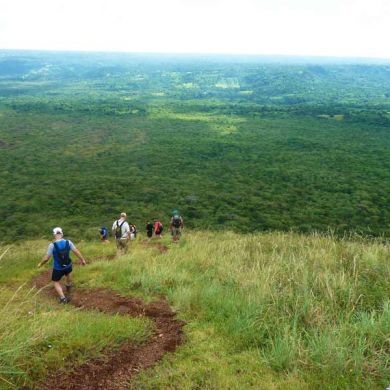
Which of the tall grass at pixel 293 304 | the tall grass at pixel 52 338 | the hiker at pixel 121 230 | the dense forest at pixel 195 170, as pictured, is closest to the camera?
the tall grass at pixel 52 338

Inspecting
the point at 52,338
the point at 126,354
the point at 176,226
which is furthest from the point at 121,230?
the point at 126,354

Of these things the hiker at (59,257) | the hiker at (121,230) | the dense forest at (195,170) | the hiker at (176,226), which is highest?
the hiker at (59,257)

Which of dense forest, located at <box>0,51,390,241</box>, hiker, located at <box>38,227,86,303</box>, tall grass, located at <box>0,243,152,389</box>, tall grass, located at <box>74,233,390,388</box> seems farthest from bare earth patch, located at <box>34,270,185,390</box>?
dense forest, located at <box>0,51,390,241</box>

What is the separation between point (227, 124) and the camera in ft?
319

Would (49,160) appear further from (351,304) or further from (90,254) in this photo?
(351,304)

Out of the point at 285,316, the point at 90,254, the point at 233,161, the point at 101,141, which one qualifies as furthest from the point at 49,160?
the point at 285,316

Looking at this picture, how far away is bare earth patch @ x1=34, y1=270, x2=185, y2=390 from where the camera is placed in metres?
4.66

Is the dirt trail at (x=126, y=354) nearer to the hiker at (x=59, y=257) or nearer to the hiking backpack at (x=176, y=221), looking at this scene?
the hiker at (x=59, y=257)

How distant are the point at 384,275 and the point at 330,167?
55.0 metres

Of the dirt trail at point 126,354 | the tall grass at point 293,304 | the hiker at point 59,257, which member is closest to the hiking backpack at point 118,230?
the tall grass at point 293,304

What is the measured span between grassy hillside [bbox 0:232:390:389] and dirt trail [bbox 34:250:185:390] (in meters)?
0.16

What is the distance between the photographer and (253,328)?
5.63 meters

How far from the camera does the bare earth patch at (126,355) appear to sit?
15.3ft

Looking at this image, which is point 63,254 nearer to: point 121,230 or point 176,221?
point 121,230
